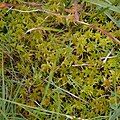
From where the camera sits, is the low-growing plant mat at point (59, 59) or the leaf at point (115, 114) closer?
the leaf at point (115, 114)

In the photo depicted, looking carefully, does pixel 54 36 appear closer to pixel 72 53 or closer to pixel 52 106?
pixel 72 53

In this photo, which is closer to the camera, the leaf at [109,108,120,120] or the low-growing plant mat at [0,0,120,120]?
the leaf at [109,108,120,120]

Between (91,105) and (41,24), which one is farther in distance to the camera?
(41,24)

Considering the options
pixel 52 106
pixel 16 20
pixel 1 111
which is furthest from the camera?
pixel 16 20

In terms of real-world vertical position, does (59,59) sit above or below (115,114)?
above

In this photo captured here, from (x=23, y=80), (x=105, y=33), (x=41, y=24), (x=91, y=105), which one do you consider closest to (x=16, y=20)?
(x=41, y=24)

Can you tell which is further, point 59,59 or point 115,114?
point 59,59

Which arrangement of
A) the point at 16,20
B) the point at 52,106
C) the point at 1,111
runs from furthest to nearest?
1. the point at 16,20
2. the point at 52,106
3. the point at 1,111

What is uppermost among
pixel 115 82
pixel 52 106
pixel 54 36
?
pixel 54 36
